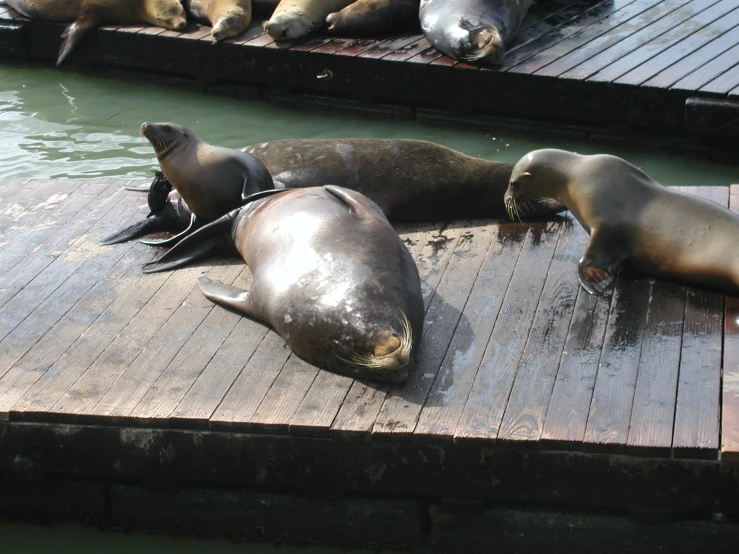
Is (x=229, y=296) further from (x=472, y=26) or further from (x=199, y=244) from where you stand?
(x=472, y=26)

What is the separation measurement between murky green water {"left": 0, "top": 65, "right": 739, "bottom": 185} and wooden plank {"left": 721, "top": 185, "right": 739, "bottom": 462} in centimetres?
307

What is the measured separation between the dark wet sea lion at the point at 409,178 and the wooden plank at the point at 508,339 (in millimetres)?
362

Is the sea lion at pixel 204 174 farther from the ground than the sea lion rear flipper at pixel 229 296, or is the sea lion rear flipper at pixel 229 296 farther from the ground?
the sea lion at pixel 204 174

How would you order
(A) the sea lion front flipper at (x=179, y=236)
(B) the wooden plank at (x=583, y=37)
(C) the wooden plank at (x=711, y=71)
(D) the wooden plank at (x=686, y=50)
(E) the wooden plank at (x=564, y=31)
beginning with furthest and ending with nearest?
(E) the wooden plank at (x=564, y=31)
(B) the wooden plank at (x=583, y=37)
(D) the wooden plank at (x=686, y=50)
(C) the wooden plank at (x=711, y=71)
(A) the sea lion front flipper at (x=179, y=236)

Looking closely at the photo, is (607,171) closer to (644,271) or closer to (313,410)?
(644,271)

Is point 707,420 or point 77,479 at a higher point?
point 707,420

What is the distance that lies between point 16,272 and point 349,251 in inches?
73.9

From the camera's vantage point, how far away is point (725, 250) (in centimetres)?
437

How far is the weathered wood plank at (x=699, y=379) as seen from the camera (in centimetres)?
350

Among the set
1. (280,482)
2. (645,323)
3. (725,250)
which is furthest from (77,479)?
(725,250)

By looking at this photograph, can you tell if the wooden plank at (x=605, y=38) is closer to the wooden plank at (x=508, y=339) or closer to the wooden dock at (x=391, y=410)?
the wooden plank at (x=508, y=339)

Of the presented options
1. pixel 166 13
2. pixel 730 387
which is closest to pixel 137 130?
pixel 166 13

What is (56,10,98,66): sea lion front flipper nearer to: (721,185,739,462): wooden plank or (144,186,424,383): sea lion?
(144,186,424,383): sea lion

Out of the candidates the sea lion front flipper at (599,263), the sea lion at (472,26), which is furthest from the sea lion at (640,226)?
the sea lion at (472,26)
